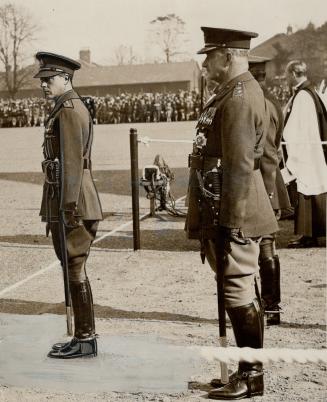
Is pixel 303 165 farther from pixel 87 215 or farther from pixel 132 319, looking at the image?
pixel 87 215

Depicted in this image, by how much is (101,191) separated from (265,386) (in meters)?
7.41

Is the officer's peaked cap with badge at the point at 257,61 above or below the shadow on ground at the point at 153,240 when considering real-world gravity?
above

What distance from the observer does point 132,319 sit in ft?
15.1

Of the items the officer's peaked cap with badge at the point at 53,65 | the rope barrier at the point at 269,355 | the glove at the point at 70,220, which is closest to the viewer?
the rope barrier at the point at 269,355

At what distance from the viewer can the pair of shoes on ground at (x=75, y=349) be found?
3.69m

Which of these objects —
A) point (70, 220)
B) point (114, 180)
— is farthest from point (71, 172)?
point (114, 180)

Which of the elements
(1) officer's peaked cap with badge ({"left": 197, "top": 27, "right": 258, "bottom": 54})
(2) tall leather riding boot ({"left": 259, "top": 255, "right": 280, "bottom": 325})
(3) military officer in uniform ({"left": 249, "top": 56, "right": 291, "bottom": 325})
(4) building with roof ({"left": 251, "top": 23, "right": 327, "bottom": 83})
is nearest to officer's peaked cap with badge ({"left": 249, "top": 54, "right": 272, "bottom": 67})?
(3) military officer in uniform ({"left": 249, "top": 56, "right": 291, "bottom": 325})

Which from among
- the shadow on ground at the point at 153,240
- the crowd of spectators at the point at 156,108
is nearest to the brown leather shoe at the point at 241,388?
the shadow on ground at the point at 153,240

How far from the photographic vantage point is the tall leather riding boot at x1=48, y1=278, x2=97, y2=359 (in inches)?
146

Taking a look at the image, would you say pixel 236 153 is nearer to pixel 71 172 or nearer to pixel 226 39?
pixel 226 39

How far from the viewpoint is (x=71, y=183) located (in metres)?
3.52

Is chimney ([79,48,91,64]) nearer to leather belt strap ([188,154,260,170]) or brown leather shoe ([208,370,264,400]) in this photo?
leather belt strap ([188,154,260,170])

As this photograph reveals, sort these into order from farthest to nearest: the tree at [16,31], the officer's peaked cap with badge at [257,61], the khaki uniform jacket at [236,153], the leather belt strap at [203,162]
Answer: the officer's peaked cap with badge at [257,61] < the tree at [16,31] < the leather belt strap at [203,162] < the khaki uniform jacket at [236,153]

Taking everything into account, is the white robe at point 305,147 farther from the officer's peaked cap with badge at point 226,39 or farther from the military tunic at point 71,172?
the officer's peaked cap with badge at point 226,39
